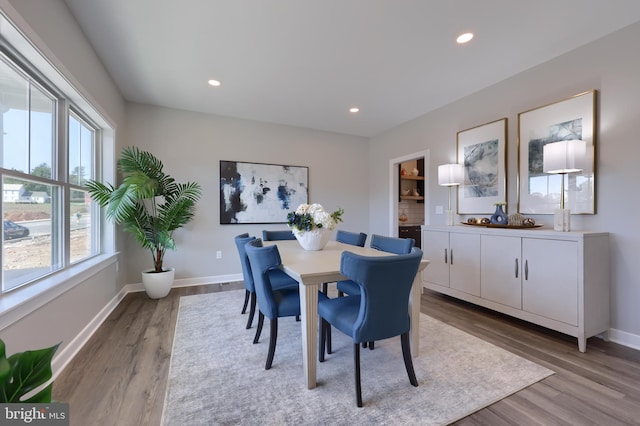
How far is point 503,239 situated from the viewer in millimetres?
2658

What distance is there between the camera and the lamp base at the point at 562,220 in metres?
2.34

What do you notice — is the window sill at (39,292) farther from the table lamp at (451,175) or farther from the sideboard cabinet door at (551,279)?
the table lamp at (451,175)

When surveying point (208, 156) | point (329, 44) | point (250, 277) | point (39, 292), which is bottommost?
point (250, 277)

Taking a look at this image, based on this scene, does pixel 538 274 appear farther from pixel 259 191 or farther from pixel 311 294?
pixel 259 191

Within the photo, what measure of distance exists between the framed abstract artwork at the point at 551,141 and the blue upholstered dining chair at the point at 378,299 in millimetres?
2010

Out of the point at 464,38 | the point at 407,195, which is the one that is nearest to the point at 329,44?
the point at 464,38

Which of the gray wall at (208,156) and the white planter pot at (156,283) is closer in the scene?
the white planter pot at (156,283)

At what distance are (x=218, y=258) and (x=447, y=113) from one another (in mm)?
3883

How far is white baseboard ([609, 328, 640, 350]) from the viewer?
2.16 meters

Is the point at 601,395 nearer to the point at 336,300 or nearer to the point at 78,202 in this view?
the point at 336,300

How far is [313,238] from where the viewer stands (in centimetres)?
238

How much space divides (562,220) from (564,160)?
1.68 ft

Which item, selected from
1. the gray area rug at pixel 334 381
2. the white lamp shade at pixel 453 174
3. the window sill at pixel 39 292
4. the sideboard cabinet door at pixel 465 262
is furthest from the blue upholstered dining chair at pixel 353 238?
the window sill at pixel 39 292

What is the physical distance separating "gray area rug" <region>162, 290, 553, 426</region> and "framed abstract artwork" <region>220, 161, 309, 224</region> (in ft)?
6.96
